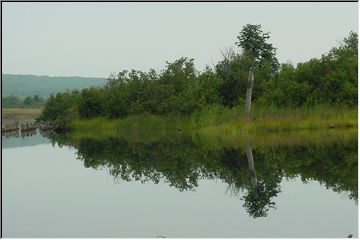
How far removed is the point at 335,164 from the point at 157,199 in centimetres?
460

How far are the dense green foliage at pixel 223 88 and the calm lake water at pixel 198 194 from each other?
36.9 ft

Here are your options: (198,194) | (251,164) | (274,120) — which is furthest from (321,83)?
(198,194)

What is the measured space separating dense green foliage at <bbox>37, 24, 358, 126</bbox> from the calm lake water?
11.3 m

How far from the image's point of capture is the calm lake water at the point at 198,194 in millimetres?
8453

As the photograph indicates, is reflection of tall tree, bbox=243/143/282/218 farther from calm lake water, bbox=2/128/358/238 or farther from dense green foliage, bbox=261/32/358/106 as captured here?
dense green foliage, bbox=261/32/358/106

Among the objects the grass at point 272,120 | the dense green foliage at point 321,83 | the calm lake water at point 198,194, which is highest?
the dense green foliage at point 321,83

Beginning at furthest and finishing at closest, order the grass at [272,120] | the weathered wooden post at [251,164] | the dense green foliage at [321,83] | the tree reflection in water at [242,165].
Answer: the dense green foliage at [321,83]
the grass at [272,120]
the weathered wooden post at [251,164]
the tree reflection in water at [242,165]

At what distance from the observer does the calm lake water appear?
27.7 feet

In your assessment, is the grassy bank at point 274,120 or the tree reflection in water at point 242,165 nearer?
the tree reflection in water at point 242,165

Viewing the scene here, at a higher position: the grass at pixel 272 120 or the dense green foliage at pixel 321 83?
the dense green foliage at pixel 321 83

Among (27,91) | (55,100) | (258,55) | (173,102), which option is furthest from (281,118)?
(27,91)

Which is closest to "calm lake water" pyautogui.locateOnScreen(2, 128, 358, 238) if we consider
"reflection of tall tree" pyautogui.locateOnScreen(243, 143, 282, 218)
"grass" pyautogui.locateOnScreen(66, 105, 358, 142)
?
"reflection of tall tree" pyautogui.locateOnScreen(243, 143, 282, 218)

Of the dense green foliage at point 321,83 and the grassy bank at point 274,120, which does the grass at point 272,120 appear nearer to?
the grassy bank at point 274,120

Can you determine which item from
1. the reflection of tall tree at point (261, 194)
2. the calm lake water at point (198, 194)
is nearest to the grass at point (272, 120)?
the calm lake water at point (198, 194)
